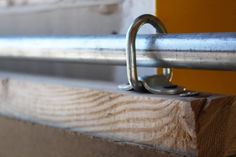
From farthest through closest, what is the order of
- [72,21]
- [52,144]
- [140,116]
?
[72,21] < [52,144] < [140,116]

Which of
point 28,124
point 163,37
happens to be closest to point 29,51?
point 28,124

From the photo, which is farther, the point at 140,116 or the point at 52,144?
the point at 52,144

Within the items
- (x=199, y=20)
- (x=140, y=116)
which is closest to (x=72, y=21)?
(x=199, y=20)

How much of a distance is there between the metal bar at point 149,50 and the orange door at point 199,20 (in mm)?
118

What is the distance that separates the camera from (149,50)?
0.55m

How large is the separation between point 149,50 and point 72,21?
378 millimetres

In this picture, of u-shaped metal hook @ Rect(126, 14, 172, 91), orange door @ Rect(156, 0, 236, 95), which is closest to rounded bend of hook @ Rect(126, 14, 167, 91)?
u-shaped metal hook @ Rect(126, 14, 172, 91)

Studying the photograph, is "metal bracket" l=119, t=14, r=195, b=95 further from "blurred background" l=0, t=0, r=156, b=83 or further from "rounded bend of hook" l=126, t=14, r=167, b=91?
"blurred background" l=0, t=0, r=156, b=83

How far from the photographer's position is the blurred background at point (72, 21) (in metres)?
0.80

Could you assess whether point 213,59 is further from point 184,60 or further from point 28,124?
point 28,124

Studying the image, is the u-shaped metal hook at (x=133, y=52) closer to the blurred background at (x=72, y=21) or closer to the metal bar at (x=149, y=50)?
the metal bar at (x=149, y=50)

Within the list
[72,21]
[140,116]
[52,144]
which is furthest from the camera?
[72,21]

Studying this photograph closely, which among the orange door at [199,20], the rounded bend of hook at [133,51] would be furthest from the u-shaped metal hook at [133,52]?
the orange door at [199,20]

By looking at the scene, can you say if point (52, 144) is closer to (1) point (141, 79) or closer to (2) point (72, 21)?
(1) point (141, 79)
